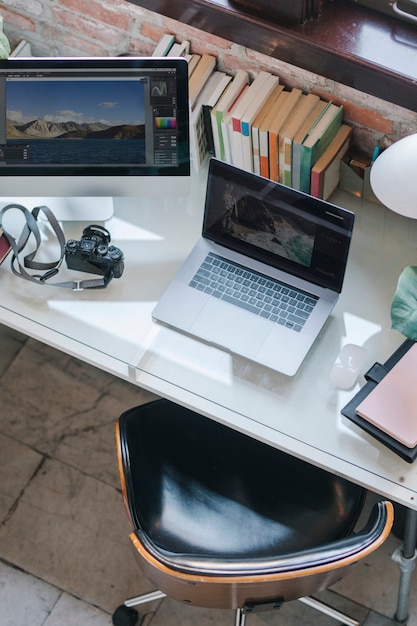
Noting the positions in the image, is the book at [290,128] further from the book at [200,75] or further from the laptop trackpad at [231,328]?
the laptop trackpad at [231,328]

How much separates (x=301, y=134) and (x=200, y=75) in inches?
12.9

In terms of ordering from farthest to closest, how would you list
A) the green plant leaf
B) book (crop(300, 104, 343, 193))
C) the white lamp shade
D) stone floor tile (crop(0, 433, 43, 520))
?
stone floor tile (crop(0, 433, 43, 520)) < book (crop(300, 104, 343, 193)) < the green plant leaf < the white lamp shade

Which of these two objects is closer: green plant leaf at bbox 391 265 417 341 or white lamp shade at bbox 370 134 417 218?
white lamp shade at bbox 370 134 417 218

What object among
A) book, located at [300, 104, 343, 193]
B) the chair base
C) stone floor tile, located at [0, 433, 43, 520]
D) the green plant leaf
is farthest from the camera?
stone floor tile, located at [0, 433, 43, 520]

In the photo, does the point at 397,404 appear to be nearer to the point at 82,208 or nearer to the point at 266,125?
the point at 266,125

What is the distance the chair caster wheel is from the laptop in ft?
2.87

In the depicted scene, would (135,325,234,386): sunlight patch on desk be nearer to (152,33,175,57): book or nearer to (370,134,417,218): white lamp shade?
(370,134,417,218): white lamp shade

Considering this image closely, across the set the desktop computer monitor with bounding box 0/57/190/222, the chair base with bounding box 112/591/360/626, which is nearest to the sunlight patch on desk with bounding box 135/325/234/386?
the desktop computer monitor with bounding box 0/57/190/222

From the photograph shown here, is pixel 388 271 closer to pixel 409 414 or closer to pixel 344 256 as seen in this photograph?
pixel 344 256

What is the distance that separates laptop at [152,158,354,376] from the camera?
2008 mm

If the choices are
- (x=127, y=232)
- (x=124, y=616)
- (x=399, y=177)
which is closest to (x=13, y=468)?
(x=124, y=616)

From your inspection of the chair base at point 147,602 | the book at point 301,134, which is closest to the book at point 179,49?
the book at point 301,134

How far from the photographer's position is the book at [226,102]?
7.27 ft

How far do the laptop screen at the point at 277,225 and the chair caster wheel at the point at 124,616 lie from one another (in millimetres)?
1060
